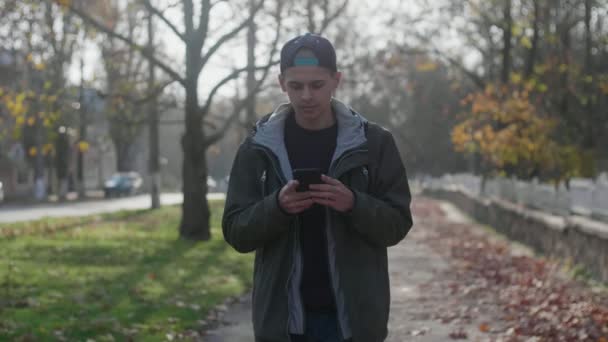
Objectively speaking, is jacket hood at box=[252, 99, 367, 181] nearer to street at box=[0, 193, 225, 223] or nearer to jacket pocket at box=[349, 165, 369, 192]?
jacket pocket at box=[349, 165, 369, 192]

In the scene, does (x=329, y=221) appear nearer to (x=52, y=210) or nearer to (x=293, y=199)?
(x=293, y=199)

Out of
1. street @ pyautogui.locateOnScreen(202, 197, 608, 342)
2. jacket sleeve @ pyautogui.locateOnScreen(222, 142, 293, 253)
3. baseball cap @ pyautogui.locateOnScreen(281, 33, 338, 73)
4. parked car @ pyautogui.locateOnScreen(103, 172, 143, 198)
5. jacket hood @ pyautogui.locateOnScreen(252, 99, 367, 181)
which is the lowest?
parked car @ pyautogui.locateOnScreen(103, 172, 143, 198)

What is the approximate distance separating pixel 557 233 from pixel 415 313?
612cm

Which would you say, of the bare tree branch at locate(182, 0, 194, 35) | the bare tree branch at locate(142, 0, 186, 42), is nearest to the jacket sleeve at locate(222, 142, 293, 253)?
the bare tree branch at locate(142, 0, 186, 42)

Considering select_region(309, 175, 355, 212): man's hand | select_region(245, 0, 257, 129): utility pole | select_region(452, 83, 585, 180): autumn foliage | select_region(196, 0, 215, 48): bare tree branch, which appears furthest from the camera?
select_region(452, 83, 585, 180): autumn foliage

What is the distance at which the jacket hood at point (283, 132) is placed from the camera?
3680 millimetres

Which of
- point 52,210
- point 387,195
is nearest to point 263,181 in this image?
point 387,195

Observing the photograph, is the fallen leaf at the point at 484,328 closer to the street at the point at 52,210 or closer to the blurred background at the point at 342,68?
the blurred background at the point at 342,68

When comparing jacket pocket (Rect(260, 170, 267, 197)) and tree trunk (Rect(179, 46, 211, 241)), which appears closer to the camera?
jacket pocket (Rect(260, 170, 267, 197))

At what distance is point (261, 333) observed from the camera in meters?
3.75

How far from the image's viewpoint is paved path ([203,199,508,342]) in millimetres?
9129

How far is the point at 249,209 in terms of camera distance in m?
3.68

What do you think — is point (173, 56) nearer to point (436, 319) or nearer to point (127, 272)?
point (127, 272)

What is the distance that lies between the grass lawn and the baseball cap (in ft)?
16.5
